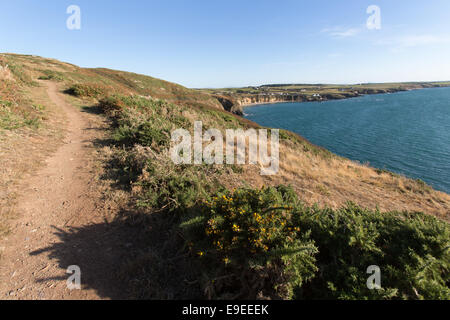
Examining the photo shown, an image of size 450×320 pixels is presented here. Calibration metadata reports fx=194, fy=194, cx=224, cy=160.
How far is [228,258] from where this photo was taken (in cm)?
336

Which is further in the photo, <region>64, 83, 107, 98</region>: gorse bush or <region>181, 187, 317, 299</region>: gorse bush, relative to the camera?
<region>64, 83, 107, 98</region>: gorse bush

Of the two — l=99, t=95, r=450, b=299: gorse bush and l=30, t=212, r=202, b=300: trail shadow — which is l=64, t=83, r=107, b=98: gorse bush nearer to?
l=30, t=212, r=202, b=300: trail shadow

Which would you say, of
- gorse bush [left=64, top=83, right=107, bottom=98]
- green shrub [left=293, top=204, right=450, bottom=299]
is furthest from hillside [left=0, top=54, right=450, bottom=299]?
gorse bush [left=64, top=83, right=107, bottom=98]

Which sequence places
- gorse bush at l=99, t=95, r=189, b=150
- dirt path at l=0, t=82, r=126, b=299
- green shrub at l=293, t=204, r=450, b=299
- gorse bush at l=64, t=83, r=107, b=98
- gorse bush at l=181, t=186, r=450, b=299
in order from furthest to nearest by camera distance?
1. gorse bush at l=64, t=83, r=107, b=98
2. gorse bush at l=99, t=95, r=189, b=150
3. dirt path at l=0, t=82, r=126, b=299
4. gorse bush at l=181, t=186, r=450, b=299
5. green shrub at l=293, t=204, r=450, b=299

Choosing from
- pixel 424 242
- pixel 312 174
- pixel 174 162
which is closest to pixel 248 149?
pixel 312 174

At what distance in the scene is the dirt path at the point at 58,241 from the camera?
3.36 meters

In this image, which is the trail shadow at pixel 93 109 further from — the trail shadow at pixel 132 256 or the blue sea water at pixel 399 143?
the blue sea water at pixel 399 143

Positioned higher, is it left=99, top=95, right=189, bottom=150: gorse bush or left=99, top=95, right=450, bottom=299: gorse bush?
left=99, top=95, right=189, bottom=150: gorse bush

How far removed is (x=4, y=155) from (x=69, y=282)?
6.19 meters

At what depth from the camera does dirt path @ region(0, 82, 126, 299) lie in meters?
3.36

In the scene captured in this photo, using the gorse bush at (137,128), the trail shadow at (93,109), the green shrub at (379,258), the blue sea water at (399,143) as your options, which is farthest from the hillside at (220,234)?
the blue sea water at (399,143)

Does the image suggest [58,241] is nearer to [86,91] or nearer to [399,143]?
[86,91]

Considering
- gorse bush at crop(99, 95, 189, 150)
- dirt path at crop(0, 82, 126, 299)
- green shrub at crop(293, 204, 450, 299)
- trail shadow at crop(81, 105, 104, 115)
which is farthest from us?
trail shadow at crop(81, 105, 104, 115)

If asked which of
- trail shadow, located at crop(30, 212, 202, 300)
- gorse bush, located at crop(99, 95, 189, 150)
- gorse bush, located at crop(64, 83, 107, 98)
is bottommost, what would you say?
trail shadow, located at crop(30, 212, 202, 300)
